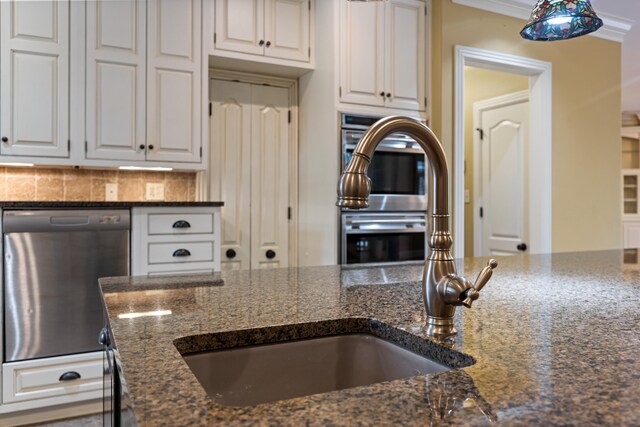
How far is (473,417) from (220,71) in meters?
3.24

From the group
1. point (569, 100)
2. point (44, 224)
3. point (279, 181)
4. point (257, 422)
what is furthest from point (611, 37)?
point (257, 422)

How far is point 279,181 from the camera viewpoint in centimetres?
354

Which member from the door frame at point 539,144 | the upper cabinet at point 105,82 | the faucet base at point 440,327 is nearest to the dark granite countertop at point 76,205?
the upper cabinet at point 105,82

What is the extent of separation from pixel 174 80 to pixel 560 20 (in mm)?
2082

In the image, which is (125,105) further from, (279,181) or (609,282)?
(609,282)

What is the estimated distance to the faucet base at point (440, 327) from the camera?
2.35 ft

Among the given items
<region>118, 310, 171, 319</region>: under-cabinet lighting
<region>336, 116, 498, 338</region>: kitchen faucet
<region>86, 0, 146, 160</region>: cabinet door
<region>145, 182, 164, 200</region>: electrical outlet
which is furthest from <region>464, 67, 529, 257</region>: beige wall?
<region>118, 310, 171, 319</region>: under-cabinet lighting

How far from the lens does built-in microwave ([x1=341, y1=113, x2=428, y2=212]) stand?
122 inches

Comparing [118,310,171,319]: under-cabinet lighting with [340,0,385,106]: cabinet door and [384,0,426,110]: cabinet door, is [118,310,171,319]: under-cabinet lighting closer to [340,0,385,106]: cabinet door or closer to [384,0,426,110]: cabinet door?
[340,0,385,106]: cabinet door

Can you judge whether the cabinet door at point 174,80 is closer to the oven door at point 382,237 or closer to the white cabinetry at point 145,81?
the white cabinetry at point 145,81

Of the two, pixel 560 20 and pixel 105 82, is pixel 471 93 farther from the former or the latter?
pixel 105 82

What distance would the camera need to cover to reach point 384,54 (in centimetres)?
326

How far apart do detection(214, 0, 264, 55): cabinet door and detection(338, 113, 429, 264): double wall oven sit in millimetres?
767

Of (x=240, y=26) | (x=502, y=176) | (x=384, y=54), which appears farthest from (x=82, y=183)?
(x=502, y=176)
